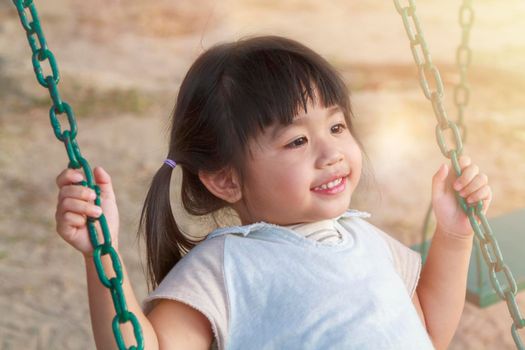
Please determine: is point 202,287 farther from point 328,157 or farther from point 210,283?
point 328,157

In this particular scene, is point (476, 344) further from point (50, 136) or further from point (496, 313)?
point (50, 136)

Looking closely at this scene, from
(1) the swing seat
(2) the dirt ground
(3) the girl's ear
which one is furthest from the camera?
(2) the dirt ground

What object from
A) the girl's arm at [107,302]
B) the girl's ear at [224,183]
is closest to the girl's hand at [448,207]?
the girl's ear at [224,183]

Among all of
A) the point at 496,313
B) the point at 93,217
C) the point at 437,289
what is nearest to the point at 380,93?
the point at 496,313

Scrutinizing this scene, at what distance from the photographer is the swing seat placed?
192 centimetres

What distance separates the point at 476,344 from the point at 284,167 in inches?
66.2

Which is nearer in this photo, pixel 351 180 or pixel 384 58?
pixel 351 180

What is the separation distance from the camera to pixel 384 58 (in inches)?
263

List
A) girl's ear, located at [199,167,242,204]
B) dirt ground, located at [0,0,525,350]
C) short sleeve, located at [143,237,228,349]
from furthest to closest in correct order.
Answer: dirt ground, located at [0,0,525,350] < girl's ear, located at [199,167,242,204] < short sleeve, located at [143,237,228,349]

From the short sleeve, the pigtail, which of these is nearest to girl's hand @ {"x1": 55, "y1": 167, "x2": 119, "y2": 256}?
the short sleeve

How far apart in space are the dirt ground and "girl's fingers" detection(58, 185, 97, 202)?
468 millimetres

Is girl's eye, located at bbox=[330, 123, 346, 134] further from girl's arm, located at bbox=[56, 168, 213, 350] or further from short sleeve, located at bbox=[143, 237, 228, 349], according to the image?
girl's arm, located at bbox=[56, 168, 213, 350]

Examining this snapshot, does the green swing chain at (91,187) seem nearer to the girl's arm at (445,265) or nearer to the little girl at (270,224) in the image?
the little girl at (270,224)

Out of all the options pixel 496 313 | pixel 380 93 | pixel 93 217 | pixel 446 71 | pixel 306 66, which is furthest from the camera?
pixel 446 71
